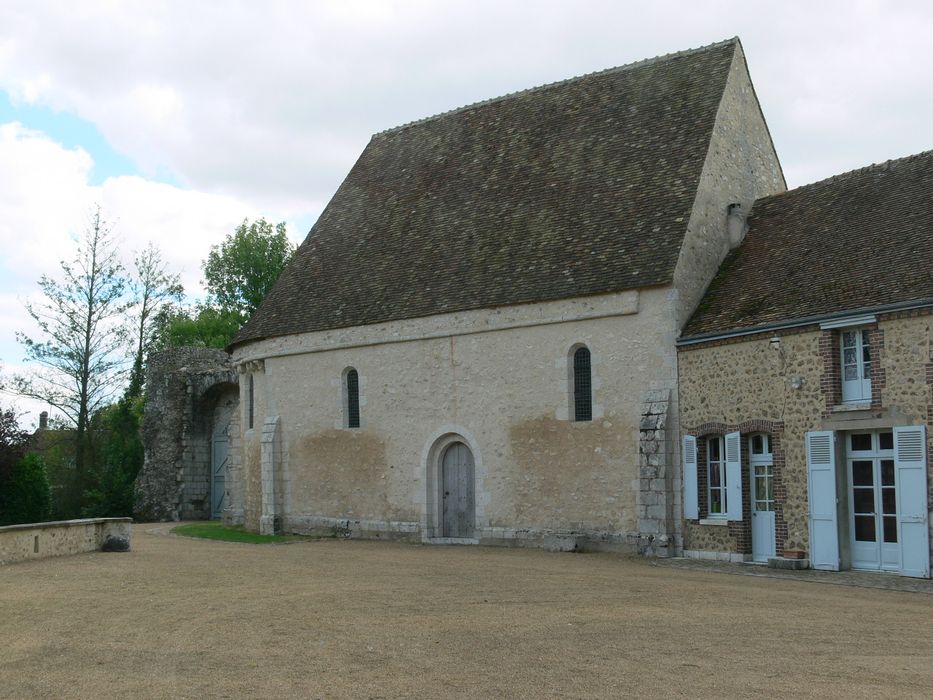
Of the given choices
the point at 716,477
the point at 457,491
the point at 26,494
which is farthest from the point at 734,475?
the point at 26,494

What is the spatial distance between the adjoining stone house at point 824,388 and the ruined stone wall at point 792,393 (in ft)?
0.07

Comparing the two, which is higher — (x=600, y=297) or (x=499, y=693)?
(x=600, y=297)

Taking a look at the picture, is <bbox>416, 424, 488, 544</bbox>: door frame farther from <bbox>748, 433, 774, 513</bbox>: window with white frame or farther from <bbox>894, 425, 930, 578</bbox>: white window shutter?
<bbox>894, 425, 930, 578</bbox>: white window shutter

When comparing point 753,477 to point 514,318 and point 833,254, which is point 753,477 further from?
point 514,318

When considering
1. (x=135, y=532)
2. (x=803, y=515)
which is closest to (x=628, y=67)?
(x=803, y=515)

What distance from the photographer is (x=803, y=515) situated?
15797 mm

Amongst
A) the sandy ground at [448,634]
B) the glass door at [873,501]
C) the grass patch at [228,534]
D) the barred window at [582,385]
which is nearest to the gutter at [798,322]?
the glass door at [873,501]

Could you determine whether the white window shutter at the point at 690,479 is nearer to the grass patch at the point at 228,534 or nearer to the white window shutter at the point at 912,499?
the white window shutter at the point at 912,499

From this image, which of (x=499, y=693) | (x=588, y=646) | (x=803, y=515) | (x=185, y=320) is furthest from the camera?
(x=185, y=320)

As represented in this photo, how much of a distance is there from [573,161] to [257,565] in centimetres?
1025

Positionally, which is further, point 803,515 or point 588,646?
point 803,515

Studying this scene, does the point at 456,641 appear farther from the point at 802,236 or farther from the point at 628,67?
the point at 628,67

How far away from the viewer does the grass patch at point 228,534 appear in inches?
892

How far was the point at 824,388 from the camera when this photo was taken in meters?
15.5
